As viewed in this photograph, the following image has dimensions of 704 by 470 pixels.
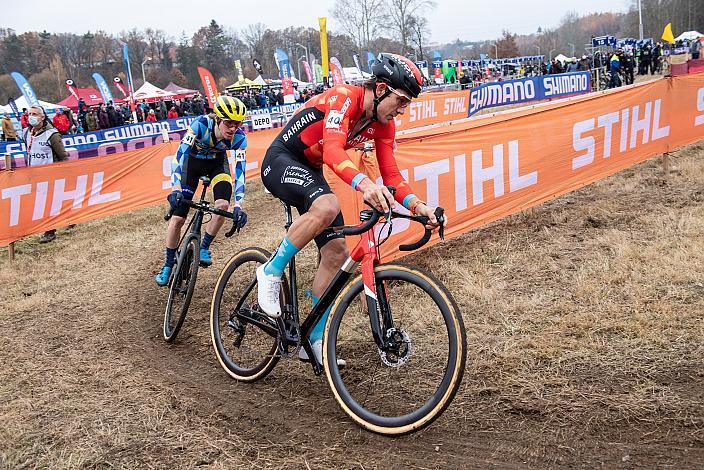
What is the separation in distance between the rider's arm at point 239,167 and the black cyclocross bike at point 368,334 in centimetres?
129

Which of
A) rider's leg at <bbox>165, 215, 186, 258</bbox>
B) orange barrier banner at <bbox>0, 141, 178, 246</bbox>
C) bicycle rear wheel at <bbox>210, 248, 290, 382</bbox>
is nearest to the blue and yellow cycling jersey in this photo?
rider's leg at <bbox>165, 215, 186, 258</bbox>

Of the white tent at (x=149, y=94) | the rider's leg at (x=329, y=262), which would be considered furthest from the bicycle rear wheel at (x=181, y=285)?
the white tent at (x=149, y=94)

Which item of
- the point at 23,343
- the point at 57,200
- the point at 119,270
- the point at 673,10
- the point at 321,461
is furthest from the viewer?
the point at 673,10

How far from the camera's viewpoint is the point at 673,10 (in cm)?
9038

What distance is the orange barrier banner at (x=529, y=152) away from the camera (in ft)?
20.3

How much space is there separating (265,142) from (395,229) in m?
8.40

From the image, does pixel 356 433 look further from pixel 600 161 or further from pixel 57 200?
pixel 57 200

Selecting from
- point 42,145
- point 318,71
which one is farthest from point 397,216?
point 318,71

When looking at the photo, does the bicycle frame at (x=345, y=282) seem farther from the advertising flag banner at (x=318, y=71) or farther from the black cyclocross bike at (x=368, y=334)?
the advertising flag banner at (x=318, y=71)

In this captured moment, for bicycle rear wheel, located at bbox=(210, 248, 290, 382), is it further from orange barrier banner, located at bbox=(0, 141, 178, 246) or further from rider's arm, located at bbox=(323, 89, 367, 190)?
orange barrier banner, located at bbox=(0, 141, 178, 246)

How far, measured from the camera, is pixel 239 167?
5766 millimetres

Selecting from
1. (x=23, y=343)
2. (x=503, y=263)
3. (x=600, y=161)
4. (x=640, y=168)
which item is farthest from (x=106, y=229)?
(x=640, y=168)

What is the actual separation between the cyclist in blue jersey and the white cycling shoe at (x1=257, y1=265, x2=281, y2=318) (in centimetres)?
158

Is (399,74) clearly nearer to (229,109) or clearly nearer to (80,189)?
(229,109)
